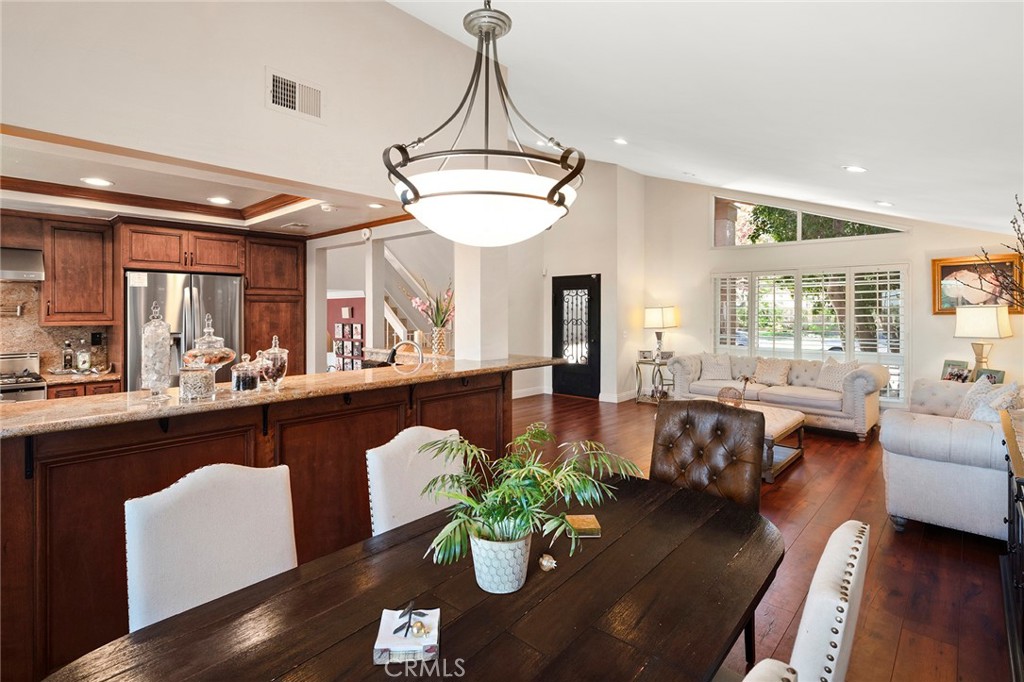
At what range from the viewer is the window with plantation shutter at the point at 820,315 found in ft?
20.8

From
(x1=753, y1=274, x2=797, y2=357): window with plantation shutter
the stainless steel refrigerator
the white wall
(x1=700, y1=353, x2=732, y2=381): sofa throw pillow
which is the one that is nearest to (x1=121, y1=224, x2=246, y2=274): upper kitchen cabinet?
the stainless steel refrigerator

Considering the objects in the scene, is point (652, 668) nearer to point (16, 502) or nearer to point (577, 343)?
point (16, 502)

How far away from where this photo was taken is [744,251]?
751 centimetres

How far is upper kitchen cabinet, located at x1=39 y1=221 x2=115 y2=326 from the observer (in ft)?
13.1

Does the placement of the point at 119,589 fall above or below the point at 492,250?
below

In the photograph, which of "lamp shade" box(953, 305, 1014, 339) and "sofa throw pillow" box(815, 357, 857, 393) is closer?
"lamp shade" box(953, 305, 1014, 339)

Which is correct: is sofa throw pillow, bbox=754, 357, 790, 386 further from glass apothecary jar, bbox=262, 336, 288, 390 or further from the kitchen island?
glass apothecary jar, bbox=262, 336, 288, 390

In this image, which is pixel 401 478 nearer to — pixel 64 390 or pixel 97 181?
pixel 97 181

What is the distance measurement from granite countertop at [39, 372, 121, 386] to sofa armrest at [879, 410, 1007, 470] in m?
5.67

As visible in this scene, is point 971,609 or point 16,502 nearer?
point 16,502

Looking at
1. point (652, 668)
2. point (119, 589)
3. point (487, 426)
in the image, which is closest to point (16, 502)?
point (119, 589)

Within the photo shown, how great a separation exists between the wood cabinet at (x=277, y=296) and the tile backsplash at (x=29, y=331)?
4.48 ft

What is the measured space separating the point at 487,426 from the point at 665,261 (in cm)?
588

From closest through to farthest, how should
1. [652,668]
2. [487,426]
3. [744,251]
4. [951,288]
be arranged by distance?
[652,668] → [487,426] → [951,288] → [744,251]
